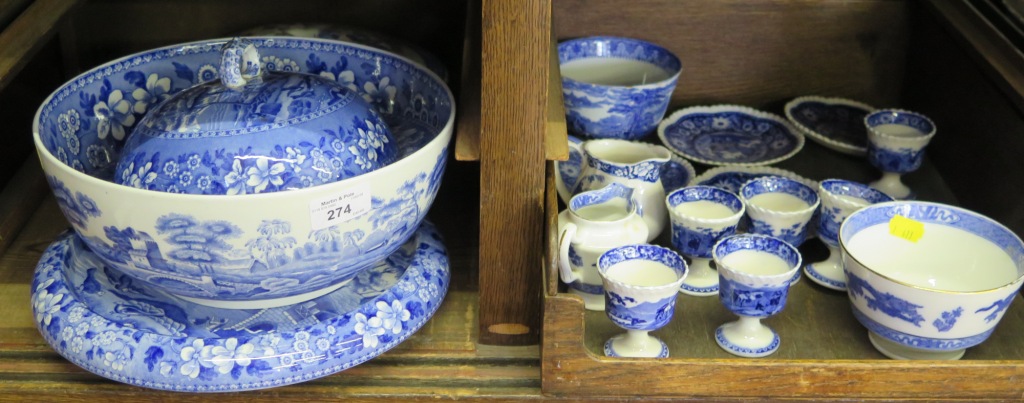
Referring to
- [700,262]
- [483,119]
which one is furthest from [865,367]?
[483,119]

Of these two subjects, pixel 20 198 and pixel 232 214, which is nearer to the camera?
pixel 232 214

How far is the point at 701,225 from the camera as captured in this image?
1.01 meters

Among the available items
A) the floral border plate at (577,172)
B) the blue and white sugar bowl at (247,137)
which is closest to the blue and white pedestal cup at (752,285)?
the floral border plate at (577,172)

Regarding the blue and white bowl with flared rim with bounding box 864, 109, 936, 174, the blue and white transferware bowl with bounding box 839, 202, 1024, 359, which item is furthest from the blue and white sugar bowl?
the blue and white bowl with flared rim with bounding box 864, 109, 936, 174

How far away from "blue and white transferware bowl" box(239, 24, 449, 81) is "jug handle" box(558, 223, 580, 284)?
391 mm

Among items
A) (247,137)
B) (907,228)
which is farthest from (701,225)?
(247,137)

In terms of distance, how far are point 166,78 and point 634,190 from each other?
50cm

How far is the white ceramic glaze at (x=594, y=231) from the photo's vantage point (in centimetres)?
97

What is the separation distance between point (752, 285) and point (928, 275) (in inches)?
10.0

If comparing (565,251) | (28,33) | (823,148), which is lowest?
(823,148)

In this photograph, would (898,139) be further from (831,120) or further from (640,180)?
(640,180)

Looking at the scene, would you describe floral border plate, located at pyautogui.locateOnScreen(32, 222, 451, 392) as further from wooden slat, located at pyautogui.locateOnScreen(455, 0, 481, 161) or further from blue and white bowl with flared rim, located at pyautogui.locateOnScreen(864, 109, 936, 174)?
blue and white bowl with flared rim, located at pyautogui.locateOnScreen(864, 109, 936, 174)

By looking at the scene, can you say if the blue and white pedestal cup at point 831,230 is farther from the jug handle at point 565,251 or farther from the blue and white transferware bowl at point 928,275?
the jug handle at point 565,251

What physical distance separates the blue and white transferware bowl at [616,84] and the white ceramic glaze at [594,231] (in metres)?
0.19
